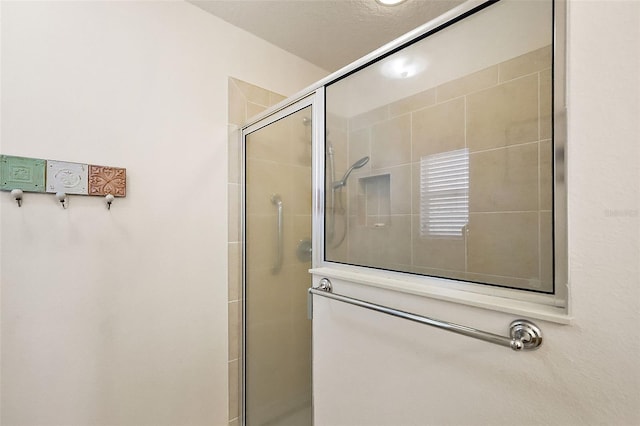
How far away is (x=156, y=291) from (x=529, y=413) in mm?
1381

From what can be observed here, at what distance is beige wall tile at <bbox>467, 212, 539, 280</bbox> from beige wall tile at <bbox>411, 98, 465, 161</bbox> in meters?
0.25

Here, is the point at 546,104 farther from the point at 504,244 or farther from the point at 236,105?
the point at 236,105

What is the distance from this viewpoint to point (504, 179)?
756 mm

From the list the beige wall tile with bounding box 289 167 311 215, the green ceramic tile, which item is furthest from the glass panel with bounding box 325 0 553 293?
the green ceramic tile

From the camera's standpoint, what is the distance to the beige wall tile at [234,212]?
1.56 metres

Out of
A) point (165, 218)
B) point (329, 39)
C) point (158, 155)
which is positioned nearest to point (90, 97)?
point (158, 155)

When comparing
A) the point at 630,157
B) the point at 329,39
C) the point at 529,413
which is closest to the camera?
the point at 630,157

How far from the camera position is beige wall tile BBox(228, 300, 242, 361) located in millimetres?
1550

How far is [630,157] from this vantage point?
490 mm

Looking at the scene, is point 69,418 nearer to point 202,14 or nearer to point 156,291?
point 156,291

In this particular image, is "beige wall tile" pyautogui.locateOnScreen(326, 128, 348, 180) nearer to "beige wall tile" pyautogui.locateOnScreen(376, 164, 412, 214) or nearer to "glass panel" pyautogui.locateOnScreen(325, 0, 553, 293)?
"glass panel" pyautogui.locateOnScreen(325, 0, 553, 293)

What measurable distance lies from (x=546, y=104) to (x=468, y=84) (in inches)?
12.8

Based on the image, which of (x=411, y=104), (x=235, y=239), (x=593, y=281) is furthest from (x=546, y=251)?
(x=235, y=239)

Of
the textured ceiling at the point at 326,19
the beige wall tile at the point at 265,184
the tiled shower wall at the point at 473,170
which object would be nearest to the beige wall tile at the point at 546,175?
the tiled shower wall at the point at 473,170
